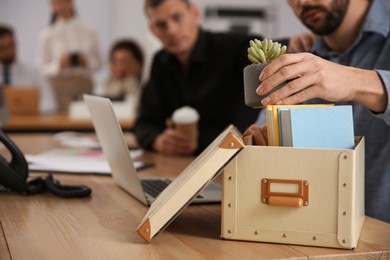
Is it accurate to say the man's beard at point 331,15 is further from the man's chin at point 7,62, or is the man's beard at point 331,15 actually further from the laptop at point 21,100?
the man's chin at point 7,62

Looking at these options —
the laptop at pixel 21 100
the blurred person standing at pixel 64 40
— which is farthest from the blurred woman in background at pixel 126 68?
the laptop at pixel 21 100

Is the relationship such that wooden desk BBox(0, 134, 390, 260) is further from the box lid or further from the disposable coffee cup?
the disposable coffee cup

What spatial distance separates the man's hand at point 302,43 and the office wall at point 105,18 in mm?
4877

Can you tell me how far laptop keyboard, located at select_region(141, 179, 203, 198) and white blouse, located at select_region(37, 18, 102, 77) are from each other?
5237 mm

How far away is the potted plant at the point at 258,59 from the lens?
0.99 meters

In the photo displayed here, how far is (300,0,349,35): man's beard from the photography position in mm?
1600

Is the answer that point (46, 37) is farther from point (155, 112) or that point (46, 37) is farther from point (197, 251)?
point (197, 251)

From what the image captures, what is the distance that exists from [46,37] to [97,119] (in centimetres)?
549

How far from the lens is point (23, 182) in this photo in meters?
1.34

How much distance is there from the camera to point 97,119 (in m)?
1.41

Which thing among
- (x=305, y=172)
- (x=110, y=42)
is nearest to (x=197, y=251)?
(x=305, y=172)

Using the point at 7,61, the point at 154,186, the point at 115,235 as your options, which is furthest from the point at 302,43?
the point at 7,61

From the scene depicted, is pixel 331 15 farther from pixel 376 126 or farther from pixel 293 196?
pixel 293 196

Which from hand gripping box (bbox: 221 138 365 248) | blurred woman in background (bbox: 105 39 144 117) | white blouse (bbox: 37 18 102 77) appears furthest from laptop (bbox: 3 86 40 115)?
hand gripping box (bbox: 221 138 365 248)
